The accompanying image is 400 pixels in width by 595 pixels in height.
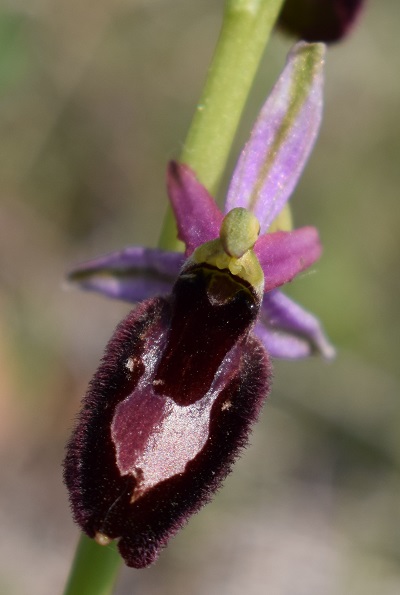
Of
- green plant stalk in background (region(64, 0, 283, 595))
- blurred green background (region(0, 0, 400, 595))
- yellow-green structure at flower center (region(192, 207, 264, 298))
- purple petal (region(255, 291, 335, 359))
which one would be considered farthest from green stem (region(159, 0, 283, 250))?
blurred green background (region(0, 0, 400, 595))

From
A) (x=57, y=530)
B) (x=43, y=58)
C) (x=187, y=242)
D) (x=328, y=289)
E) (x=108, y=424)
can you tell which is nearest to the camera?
(x=108, y=424)

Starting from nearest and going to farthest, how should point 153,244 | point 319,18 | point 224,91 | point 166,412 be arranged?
point 166,412, point 224,91, point 319,18, point 153,244

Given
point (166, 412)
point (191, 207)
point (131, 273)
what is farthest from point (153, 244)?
point (166, 412)

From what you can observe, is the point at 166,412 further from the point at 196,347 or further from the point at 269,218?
the point at 269,218

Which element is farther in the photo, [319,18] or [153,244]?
[153,244]

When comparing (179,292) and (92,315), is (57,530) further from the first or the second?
(179,292)

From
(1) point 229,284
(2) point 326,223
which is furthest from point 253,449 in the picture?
(1) point 229,284

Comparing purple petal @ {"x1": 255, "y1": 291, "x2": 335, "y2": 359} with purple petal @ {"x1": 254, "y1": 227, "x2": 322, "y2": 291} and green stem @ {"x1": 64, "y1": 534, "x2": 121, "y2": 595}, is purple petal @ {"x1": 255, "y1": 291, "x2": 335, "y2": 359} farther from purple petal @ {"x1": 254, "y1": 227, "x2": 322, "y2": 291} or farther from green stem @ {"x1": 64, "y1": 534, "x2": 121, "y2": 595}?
green stem @ {"x1": 64, "y1": 534, "x2": 121, "y2": 595}
